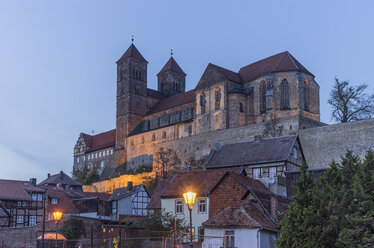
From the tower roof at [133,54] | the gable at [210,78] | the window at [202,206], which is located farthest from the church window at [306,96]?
the tower roof at [133,54]

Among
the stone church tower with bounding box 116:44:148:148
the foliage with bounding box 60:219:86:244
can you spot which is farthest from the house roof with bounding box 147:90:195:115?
the foliage with bounding box 60:219:86:244

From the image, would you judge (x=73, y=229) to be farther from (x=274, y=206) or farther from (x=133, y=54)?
(x=133, y=54)

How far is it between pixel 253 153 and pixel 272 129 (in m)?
17.2

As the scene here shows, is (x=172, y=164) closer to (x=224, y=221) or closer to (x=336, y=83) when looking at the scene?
(x=336, y=83)

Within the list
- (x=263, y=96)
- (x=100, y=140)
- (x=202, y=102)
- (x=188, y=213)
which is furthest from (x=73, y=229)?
(x=100, y=140)

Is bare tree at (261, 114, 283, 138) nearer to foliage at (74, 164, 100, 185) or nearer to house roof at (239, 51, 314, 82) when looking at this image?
house roof at (239, 51, 314, 82)

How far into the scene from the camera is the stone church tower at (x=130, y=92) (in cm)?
9481

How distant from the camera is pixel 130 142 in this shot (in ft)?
300

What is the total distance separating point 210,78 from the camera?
7519 cm

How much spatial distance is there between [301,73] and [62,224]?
40.3 m

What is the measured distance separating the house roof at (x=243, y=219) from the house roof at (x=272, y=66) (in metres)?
41.4

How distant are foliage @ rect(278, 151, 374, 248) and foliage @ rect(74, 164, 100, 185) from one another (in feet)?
233

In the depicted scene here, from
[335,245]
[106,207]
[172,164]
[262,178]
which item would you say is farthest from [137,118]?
[335,245]

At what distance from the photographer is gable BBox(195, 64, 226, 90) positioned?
242ft
